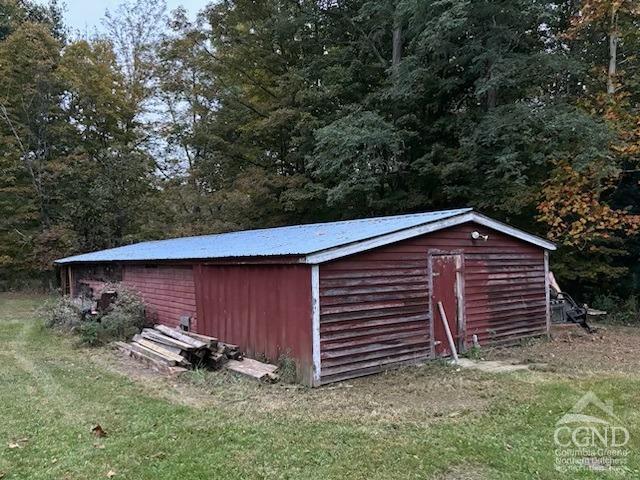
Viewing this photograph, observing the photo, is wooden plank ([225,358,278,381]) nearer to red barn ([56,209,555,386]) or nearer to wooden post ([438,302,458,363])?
red barn ([56,209,555,386])

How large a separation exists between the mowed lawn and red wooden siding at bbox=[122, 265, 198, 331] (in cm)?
255

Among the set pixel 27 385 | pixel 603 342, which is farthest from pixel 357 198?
pixel 27 385

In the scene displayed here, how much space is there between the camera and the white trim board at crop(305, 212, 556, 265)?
7281 millimetres

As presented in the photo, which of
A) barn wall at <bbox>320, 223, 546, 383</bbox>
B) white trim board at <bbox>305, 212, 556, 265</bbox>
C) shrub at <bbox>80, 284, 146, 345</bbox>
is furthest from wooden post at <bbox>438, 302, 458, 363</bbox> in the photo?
shrub at <bbox>80, 284, 146, 345</bbox>

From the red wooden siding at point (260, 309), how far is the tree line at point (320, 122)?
7433mm

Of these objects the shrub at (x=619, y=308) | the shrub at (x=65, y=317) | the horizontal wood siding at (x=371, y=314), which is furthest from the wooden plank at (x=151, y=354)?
the shrub at (x=619, y=308)

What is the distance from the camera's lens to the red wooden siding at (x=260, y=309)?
744cm

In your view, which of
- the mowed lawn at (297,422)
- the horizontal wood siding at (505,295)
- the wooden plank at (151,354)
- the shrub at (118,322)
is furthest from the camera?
the shrub at (118,322)

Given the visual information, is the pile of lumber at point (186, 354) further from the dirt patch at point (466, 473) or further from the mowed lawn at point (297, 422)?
the dirt patch at point (466, 473)

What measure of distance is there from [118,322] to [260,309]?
4.70 metres

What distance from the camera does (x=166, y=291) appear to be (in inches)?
472

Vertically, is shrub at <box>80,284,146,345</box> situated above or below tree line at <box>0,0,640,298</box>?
below

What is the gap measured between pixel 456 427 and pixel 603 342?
6.58 meters

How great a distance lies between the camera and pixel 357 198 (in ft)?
60.2
